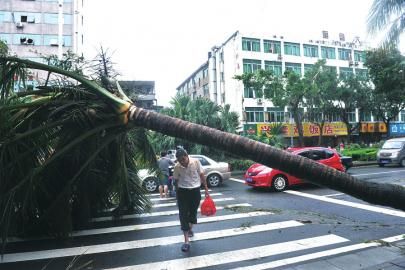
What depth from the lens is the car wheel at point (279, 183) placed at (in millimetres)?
12953

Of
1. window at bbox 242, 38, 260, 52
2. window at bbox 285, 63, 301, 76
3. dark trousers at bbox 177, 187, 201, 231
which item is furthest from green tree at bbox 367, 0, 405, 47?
window at bbox 285, 63, 301, 76

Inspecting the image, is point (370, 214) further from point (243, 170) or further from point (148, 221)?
point (243, 170)

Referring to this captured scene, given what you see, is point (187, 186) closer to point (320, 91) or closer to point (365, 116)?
point (320, 91)

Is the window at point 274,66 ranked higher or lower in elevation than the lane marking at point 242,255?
higher

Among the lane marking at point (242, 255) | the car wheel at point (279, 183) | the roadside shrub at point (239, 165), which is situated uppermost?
the roadside shrub at point (239, 165)

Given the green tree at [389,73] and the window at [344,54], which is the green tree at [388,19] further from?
the window at [344,54]

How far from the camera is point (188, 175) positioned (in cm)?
647

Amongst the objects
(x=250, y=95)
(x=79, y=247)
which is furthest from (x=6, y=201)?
(x=250, y=95)

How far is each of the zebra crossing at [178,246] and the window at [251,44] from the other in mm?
35704

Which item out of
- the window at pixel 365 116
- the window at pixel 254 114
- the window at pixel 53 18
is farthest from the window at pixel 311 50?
the window at pixel 53 18

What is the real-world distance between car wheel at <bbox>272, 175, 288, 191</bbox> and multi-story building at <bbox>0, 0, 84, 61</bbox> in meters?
33.2

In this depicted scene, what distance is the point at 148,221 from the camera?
29.0ft

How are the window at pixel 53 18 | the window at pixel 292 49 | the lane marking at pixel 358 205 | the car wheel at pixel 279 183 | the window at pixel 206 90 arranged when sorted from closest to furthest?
1. the lane marking at pixel 358 205
2. the car wheel at pixel 279 183
3. the window at pixel 53 18
4. the window at pixel 292 49
5. the window at pixel 206 90

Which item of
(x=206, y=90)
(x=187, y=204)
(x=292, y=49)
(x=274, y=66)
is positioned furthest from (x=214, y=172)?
(x=206, y=90)
